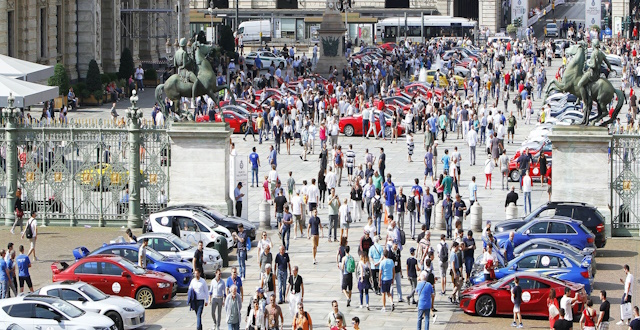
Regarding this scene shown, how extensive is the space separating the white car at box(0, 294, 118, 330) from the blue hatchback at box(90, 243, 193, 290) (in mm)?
4693

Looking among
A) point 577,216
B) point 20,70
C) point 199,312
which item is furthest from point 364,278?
point 20,70

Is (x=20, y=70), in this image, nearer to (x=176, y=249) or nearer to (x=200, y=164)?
(x=200, y=164)

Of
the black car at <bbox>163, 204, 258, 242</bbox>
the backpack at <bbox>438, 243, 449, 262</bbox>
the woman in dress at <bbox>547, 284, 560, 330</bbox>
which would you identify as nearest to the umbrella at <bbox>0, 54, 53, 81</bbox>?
the black car at <bbox>163, 204, 258, 242</bbox>

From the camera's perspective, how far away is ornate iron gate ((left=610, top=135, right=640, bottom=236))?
116 ft

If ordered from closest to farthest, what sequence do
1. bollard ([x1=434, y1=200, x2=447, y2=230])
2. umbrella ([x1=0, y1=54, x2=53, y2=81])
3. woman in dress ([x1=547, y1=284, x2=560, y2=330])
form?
woman in dress ([x1=547, y1=284, x2=560, y2=330])
bollard ([x1=434, y1=200, x2=447, y2=230])
umbrella ([x1=0, y1=54, x2=53, y2=81])

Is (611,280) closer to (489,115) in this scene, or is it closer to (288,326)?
(288,326)

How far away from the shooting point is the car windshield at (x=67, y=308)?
25.5 metres

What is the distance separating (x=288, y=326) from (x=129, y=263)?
4.08 metres

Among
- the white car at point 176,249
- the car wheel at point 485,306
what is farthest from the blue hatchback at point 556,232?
the white car at point 176,249

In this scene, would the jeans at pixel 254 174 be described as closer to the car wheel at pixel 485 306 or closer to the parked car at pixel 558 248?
the parked car at pixel 558 248

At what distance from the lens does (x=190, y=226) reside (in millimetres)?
33906

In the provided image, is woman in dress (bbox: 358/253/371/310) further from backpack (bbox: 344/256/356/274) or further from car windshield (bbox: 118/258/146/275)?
car windshield (bbox: 118/258/146/275)

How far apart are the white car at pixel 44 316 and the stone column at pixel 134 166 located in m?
11.3

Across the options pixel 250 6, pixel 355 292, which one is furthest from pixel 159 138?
pixel 250 6
